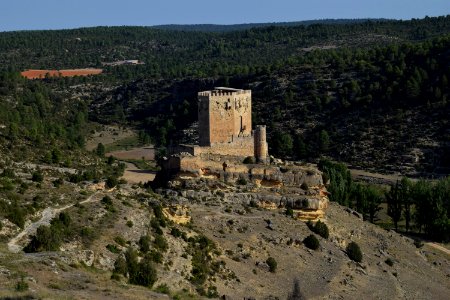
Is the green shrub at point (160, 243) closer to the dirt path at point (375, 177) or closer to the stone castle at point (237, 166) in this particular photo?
the stone castle at point (237, 166)

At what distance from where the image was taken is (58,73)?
547 ft

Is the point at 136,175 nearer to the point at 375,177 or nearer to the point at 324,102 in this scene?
the point at 375,177

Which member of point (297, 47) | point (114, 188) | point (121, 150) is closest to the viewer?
point (114, 188)

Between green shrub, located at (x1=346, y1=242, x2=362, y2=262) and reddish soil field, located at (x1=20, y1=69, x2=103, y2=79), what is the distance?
112877 millimetres

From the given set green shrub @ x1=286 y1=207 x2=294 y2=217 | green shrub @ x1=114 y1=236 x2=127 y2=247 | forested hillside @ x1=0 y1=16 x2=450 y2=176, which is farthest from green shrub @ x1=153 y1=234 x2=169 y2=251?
forested hillside @ x1=0 y1=16 x2=450 y2=176

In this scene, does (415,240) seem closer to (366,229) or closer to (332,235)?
(366,229)

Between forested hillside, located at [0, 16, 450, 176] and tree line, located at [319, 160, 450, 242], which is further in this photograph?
forested hillside, located at [0, 16, 450, 176]

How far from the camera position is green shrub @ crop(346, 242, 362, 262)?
55.4 meters

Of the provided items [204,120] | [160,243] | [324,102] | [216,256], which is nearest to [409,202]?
[204,120]

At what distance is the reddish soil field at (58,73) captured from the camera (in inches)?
6334

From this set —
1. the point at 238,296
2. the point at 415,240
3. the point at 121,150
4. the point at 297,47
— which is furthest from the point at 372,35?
the point at 238,296

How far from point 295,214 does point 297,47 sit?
137m

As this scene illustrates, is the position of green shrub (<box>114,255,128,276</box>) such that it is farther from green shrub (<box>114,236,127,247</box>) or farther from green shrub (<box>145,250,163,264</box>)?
green shrub (<box>145,250,163,264</box>)

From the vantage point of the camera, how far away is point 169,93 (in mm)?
144750
